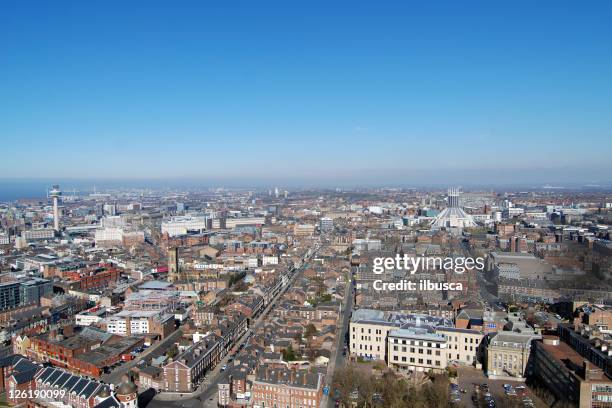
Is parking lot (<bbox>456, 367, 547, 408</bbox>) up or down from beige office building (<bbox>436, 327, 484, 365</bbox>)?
down

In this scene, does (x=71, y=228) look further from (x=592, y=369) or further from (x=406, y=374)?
(x=592, y=369)

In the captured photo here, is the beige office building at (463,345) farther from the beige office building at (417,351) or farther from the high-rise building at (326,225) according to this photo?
the high-rise building at (326,225)

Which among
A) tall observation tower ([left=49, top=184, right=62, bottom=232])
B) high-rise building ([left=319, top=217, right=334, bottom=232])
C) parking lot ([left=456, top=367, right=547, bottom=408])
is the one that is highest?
tall observation tower ([left=49, top=184, right=62, bottom=232])

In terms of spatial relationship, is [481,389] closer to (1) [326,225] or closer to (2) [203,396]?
(2) [203,396]

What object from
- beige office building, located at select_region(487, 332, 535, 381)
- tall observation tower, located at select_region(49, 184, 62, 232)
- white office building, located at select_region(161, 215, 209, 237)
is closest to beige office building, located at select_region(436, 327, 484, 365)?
beige office building, located at select_region(487, 332, 535, 381)

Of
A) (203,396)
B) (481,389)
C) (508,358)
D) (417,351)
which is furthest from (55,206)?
(481,389)

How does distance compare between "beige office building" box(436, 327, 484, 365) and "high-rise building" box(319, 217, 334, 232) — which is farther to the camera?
"high-rise building" box(319, 217, 334, 232)

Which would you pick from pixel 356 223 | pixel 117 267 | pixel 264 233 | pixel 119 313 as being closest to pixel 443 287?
pixel 119 313

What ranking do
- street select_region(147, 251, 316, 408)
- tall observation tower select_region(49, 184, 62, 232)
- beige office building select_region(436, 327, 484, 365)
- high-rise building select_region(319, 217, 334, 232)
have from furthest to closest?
tall observation tower select_region(49, 184, 62, 232) < high-rise building select_region(319, 217, 334, 232) < beige office building select_region(436, 327, 484, 365) < street select_region(147, 251, 316, 408)

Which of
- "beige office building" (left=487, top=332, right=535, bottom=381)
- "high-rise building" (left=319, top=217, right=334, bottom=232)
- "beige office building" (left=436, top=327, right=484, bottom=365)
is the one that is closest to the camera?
"beige office building" (left=487, top=332, right=535, bottom=381)

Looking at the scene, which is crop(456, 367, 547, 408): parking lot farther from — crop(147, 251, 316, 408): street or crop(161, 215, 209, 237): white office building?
crop(161, 215, 209, 237): white office building
